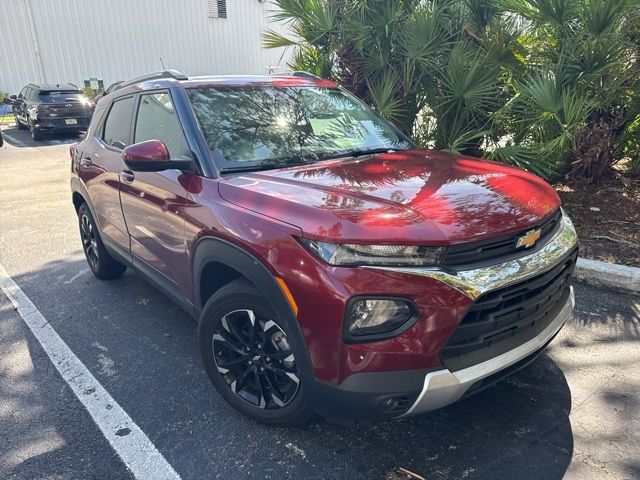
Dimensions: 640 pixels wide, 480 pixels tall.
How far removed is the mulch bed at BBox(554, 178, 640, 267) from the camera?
457 cm

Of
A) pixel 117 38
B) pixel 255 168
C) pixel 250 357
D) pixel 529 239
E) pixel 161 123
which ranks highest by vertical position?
pixel 161 123

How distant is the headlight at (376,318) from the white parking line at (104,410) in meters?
1.15

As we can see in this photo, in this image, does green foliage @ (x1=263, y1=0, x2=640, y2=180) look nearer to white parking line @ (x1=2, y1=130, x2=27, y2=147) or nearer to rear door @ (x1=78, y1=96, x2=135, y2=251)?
rear door @ (x1=78, y1=96, x2=135, y2=251)

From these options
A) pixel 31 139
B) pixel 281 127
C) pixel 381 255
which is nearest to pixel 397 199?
pixel 381 255

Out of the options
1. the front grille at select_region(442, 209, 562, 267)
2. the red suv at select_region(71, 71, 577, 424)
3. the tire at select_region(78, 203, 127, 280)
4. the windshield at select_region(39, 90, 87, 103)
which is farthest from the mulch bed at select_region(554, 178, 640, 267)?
the windshield at select_region(39, 90, 87, 103)

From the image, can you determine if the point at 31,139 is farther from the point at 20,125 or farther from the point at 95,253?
the point at 95,253

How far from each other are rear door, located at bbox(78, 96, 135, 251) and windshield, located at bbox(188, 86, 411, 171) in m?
1.06

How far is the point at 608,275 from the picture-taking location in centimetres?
413

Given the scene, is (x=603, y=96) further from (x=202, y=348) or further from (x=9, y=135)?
(x=9, y=135)

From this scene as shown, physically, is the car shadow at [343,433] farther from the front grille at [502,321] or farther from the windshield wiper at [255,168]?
the windshield wiper at [255,168]

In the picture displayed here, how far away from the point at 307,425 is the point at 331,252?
3.70 feet

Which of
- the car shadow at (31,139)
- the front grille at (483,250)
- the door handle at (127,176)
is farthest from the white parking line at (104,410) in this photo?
the car shadow at (31,139)

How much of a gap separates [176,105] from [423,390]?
7.47ft

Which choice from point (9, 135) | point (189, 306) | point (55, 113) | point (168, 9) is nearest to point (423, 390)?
point (189, 306)
